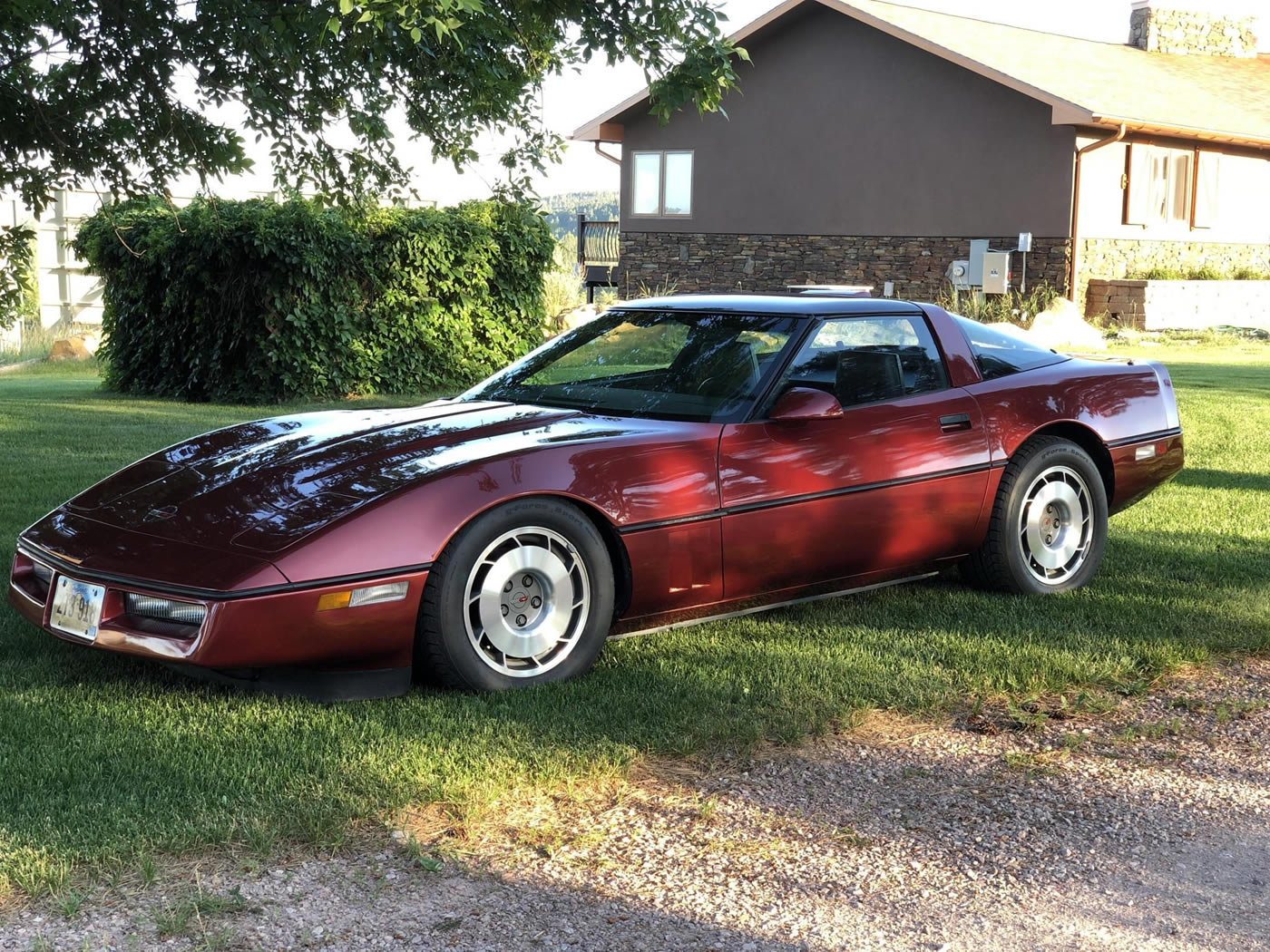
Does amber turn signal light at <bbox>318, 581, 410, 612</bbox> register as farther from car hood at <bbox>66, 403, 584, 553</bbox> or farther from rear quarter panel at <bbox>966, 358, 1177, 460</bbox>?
rear quarter panel at <bbox>966, 358, 1177, 460</bbox>

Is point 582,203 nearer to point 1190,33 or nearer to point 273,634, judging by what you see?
point 1190,33

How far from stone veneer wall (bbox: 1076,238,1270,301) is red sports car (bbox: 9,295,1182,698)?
19.3 m

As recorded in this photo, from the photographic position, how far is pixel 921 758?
4.18 m

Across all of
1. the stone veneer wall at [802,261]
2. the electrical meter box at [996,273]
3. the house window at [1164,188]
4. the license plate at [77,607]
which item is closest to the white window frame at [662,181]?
the stone veneer wall at [802,261]

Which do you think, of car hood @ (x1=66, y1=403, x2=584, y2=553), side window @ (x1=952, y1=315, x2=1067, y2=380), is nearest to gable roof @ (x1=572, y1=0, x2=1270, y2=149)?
side window @ (x1=952, y1=315, x2=1067, y2=380)

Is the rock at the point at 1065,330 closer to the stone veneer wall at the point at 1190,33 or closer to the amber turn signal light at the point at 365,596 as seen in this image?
the stone veneer wall at the point at 1190,33

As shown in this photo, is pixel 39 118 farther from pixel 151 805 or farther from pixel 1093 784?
pixel 1093 784

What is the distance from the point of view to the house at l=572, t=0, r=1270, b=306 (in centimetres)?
2491

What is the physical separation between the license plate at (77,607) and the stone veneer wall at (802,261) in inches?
853

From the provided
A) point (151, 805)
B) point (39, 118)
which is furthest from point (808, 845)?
point (39, 118)

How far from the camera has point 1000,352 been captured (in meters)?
6.22

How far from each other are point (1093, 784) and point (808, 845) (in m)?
0.97

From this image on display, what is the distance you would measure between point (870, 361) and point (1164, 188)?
2318cm

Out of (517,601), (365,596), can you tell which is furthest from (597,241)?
(365,596)
